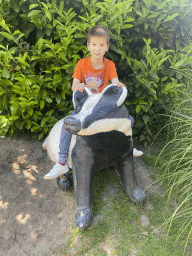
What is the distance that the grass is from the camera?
78.4 inches

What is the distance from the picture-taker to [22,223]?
2.31 meters

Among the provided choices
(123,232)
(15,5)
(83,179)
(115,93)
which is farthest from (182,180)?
(15,5)

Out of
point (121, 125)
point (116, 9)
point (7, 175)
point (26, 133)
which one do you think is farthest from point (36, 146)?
point (116, 9)

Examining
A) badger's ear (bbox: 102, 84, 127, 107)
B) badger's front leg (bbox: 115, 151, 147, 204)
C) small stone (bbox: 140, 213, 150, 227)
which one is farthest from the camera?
badger's front leg (bbox: 115, 151, 147, 204)

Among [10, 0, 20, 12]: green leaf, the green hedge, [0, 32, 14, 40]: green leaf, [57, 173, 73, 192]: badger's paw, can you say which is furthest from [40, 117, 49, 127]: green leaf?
[10, 0, 20, 12]: green leaf

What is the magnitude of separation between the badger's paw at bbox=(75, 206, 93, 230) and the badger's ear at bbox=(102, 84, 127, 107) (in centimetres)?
111

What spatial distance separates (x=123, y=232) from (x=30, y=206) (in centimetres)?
110

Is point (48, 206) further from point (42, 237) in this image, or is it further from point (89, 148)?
point (89, 148)

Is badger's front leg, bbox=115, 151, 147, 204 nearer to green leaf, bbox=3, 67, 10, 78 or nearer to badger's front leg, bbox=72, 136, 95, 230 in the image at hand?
badger's front leg, bbox=72, 136, 95, 230

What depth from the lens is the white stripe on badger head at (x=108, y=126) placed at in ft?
5.17

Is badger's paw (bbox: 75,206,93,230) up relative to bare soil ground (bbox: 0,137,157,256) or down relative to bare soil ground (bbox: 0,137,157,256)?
up

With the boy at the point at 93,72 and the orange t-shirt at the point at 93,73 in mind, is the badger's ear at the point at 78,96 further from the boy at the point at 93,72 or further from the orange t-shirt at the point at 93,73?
the orange t-shirt at the point at 93,73

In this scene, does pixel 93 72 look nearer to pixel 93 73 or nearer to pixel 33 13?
pixel 93 73

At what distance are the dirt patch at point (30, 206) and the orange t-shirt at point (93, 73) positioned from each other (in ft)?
4.52
